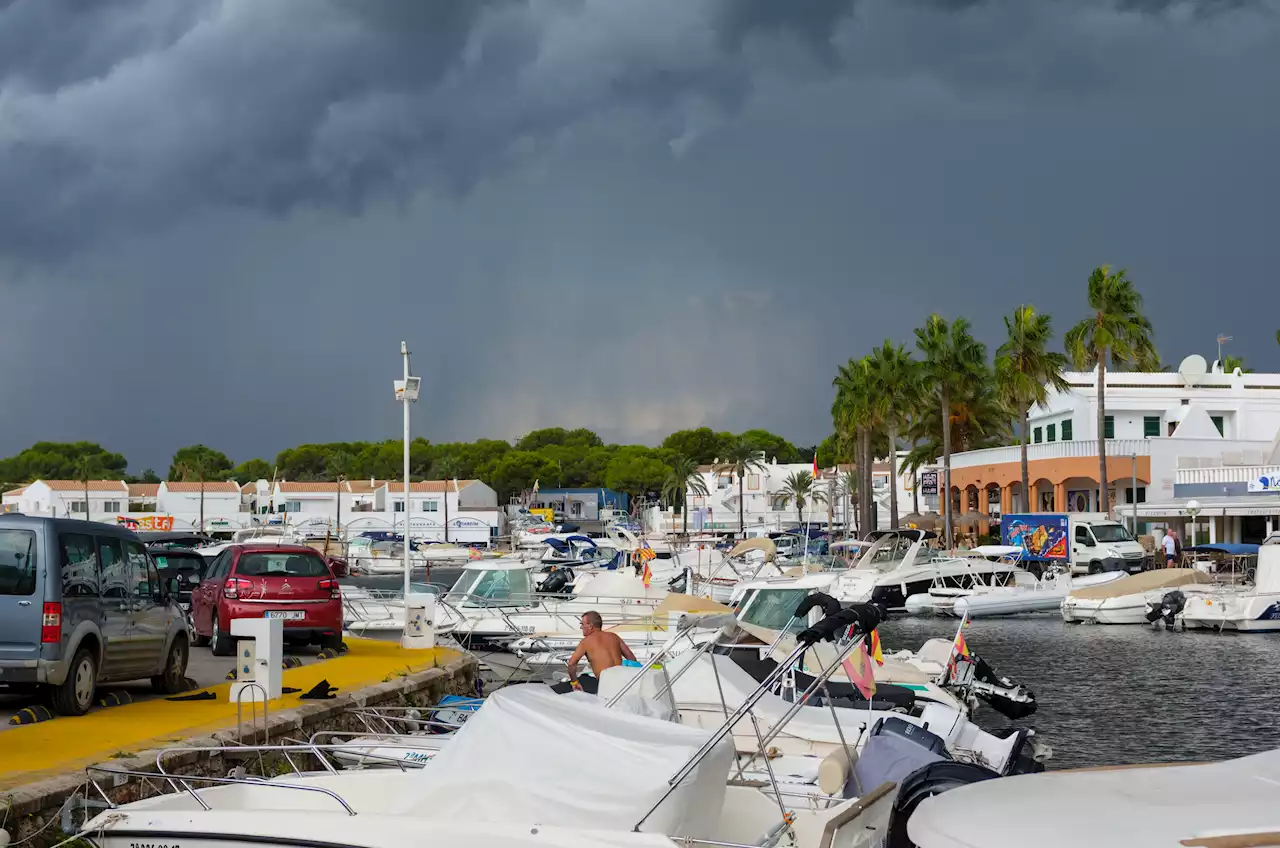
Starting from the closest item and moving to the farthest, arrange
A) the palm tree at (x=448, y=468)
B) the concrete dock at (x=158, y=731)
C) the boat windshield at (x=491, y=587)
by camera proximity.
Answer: the concrete dock at (x=158, y=731) → the boat windshield at (x=491, y=587) → the palm tree at (x=448, y=468)

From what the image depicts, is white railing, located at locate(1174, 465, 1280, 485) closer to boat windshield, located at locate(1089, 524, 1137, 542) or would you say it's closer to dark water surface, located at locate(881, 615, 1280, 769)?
boat windshield, located at locate(1089, 524, 1137, 542)

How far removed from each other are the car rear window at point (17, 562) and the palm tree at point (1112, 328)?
54044 millimetres

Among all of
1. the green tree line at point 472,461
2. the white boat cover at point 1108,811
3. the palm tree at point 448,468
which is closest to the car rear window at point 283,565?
the white boat cover at point 1108,811

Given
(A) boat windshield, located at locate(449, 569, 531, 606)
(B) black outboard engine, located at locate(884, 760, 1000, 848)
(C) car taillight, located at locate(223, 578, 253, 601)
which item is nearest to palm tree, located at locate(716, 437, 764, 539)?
(A) boat windshield, located at locate(449, 569, 531, 606)

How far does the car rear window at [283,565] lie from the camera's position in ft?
63.3

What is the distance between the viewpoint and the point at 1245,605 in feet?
117

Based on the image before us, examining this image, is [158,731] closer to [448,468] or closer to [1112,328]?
[1112,328]

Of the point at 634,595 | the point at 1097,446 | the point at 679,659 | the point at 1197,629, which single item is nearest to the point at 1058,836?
the point at 679,659

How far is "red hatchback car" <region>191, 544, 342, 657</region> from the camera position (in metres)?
18.9

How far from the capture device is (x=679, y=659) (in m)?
18.6

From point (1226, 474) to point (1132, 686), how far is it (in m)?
33.4

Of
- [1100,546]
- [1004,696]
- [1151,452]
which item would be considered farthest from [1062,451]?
[1004,696]

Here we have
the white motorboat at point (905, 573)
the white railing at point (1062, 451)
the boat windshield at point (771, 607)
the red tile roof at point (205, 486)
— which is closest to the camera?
the boat windshield at point (771, 607)

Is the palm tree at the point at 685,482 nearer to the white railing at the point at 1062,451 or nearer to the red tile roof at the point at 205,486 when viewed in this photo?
the red tile roof at the point at 205,486
